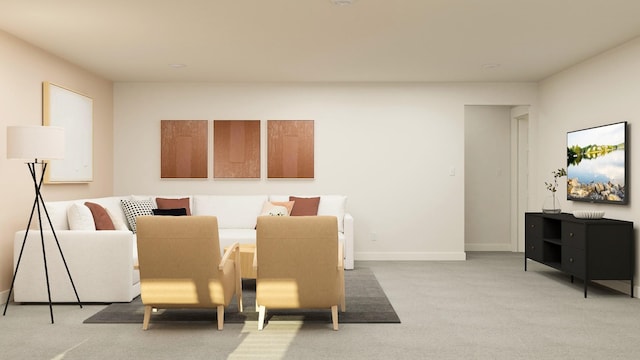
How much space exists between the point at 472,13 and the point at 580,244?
256 centimetres

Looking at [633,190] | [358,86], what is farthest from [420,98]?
[633,190]

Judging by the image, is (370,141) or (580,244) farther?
(370,141)

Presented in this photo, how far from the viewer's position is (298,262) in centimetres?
408

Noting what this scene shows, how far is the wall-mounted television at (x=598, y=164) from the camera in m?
5.75

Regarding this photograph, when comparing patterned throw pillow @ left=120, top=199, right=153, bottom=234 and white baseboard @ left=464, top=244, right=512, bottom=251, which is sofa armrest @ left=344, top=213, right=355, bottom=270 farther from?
white baseboard @ left=464, top=244, right=512, bottom=251

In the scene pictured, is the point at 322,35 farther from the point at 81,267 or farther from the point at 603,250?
the point at 603,250

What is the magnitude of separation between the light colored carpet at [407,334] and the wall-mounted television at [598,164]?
111 centimetres

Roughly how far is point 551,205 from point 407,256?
6.74 ft

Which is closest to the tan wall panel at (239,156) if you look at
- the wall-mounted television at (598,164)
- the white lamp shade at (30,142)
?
the white lamp shade at (30,142)

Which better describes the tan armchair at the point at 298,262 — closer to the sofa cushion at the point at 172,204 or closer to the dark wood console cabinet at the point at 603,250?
the dark wood console cabinet at the point at 603,250

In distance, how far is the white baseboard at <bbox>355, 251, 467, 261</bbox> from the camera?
808cm

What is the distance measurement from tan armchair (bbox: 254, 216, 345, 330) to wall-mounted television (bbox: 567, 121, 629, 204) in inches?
134

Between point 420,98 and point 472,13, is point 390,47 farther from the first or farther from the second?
point 420,98

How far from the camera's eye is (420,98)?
320 inches
